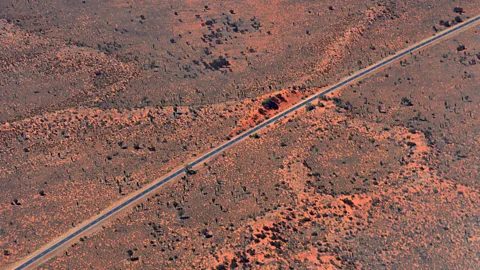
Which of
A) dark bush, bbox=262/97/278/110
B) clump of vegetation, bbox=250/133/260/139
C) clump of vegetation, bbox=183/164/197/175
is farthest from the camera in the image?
dark bush, bbox=262/97/278/110

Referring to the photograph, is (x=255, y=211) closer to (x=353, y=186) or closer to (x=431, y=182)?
→ (x=353, y=186)

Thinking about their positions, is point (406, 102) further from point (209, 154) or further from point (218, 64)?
point (209, 154)

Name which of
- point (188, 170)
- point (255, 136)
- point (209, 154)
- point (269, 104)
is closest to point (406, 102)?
point (269, 104)

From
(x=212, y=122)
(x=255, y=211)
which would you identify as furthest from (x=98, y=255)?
(x=212, y=122)

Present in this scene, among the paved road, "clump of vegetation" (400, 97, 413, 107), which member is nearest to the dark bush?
the paved road

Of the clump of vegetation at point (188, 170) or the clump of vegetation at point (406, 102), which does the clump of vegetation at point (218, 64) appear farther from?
the clump of vegetation at point (406, 102)

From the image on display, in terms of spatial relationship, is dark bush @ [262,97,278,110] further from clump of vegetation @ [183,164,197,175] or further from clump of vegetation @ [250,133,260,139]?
clump of vegetation @ [183,164,197,175]

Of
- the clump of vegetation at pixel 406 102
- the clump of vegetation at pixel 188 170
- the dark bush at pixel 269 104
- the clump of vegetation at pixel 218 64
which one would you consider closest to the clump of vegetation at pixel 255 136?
the dark bush at pixel 269 104

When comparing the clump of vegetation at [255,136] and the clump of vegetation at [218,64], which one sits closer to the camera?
the clump of vegetation at [255,136]
